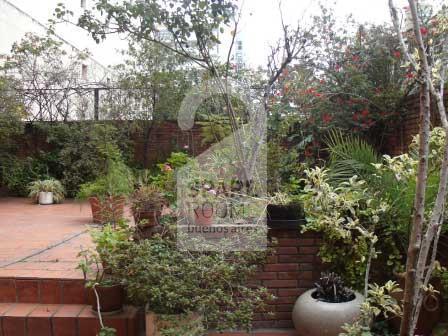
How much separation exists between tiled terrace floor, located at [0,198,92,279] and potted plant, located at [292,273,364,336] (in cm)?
152

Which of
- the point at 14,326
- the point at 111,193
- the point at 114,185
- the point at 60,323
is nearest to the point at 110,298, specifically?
the point at 60,323

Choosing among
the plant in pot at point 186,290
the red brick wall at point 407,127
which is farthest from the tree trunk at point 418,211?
the red brick wall at point 407,127

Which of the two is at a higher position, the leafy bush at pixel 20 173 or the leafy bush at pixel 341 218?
the leafy bush at pixel 20 173

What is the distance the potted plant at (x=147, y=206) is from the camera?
3121mm

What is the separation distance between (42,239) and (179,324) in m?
2.35

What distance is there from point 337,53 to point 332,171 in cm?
318

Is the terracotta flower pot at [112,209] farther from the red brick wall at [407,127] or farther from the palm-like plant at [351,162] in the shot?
the red brick wall at [407,127]

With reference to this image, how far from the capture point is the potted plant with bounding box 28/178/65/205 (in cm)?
673

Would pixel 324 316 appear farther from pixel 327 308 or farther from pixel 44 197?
pixel 44 197

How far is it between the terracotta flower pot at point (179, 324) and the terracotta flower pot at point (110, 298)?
37 centimetres

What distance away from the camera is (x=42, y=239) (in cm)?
398

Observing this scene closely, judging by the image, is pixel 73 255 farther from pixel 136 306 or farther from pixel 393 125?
pixel 393 125

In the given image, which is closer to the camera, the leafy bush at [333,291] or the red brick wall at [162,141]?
the leafy bush at [333,291]

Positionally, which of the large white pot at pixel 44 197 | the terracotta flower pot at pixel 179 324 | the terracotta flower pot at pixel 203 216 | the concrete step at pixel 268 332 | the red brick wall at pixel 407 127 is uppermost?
the red brick wall at pixel 407 127
